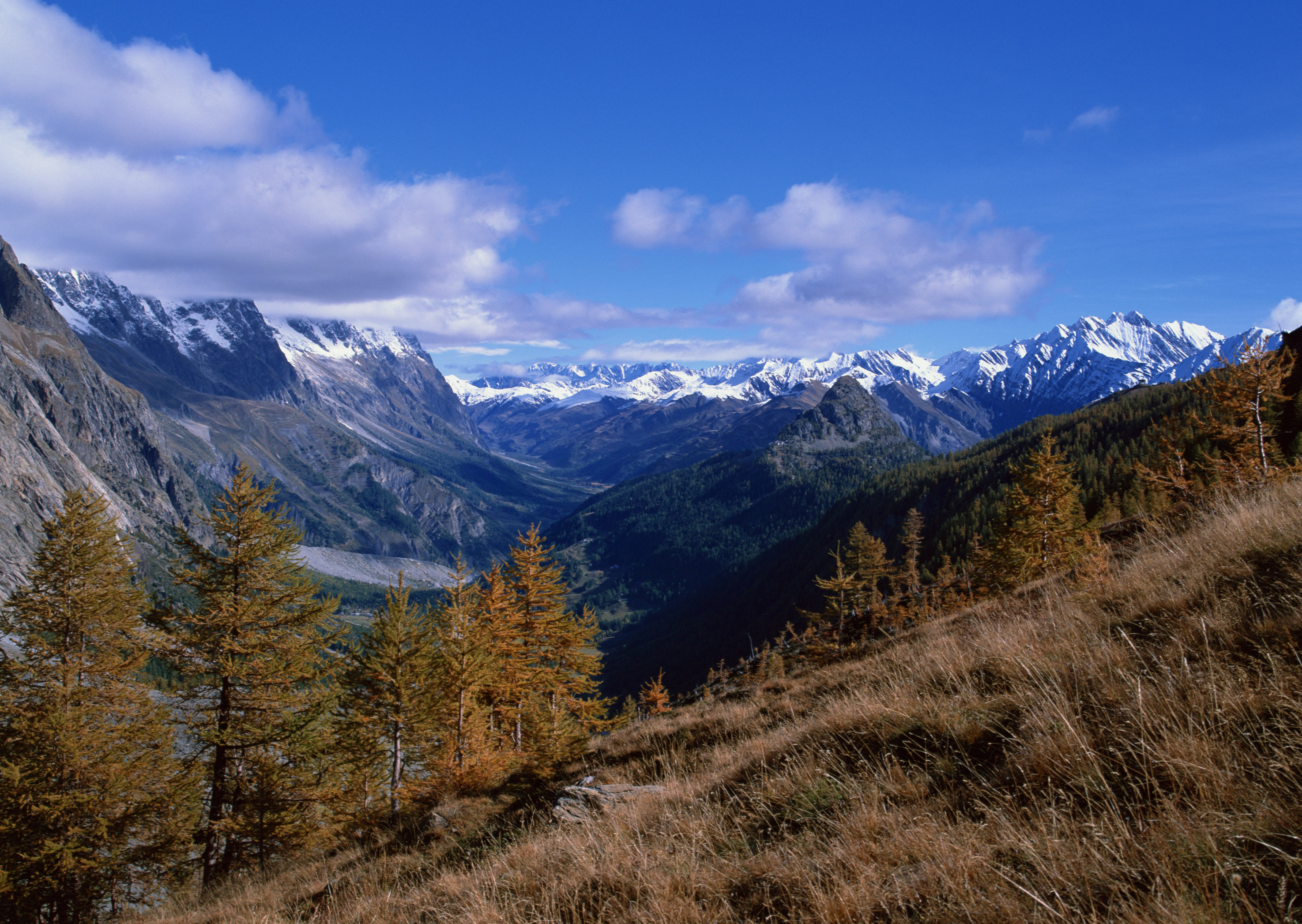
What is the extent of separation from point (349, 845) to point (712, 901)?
41.5ft

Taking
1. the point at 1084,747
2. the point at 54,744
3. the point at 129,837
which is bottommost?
the point at 129,837

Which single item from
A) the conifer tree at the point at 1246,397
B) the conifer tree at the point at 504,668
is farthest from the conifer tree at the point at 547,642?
the conifer tree at the point at 1246,397

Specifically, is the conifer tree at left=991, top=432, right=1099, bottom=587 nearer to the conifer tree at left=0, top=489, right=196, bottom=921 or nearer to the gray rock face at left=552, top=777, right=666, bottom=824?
the gray rock face at left=552, top=777, right=666, bottom=824

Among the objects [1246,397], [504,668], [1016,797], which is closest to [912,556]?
[1246,397]

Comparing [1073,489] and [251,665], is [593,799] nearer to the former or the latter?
[251,665]

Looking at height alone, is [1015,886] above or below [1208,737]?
below

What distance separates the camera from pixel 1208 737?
3475mm

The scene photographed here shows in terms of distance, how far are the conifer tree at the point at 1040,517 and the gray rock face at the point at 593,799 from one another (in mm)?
26313

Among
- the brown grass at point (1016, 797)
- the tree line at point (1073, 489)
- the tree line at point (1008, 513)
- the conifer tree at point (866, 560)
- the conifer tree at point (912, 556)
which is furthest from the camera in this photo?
the conifer tree at point (912, 556)

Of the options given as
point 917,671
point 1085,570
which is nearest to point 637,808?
point 917,671

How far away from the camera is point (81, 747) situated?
1728 centimetres

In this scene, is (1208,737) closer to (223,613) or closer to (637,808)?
(637,808)

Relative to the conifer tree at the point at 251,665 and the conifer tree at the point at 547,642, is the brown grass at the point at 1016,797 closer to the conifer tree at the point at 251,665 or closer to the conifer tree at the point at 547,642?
the conifer tree at the point at 251,665

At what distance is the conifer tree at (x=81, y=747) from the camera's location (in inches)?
658
